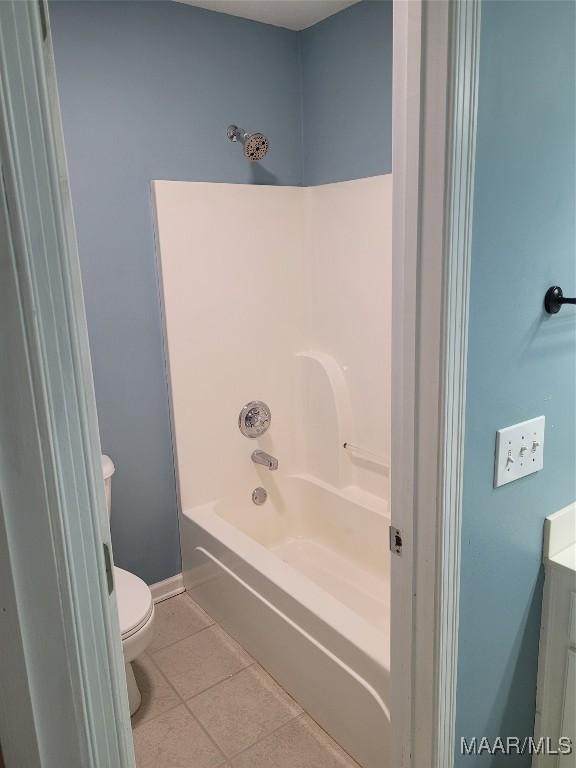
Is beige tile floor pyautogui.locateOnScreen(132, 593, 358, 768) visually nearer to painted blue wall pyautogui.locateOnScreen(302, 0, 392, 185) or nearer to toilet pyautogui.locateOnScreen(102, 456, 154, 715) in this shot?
toilet pyautogui.locateOnScreen(102, 456, 154, 715)

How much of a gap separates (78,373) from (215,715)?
1.75 m

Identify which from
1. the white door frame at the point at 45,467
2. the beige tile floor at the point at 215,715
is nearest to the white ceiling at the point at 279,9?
the white door frame at the point at 45,467

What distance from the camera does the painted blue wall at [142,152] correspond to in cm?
216

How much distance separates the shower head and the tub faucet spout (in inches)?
51.1

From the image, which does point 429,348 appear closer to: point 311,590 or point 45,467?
point 45,467

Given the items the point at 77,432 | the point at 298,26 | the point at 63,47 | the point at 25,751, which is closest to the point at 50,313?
the point at 77,432

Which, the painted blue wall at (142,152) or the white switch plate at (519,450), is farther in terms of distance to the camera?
the painted blue wall at (142,152)

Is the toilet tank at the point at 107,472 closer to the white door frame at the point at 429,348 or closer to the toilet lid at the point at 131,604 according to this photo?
the toilet lid at the point at 131,604

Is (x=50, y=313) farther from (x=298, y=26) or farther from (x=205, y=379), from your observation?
(x=298, y=26)

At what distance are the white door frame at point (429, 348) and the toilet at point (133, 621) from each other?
92 cm

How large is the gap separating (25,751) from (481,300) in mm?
1000

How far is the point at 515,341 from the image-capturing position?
1194 mm

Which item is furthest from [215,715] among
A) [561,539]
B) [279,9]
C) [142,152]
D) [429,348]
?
[279,9]

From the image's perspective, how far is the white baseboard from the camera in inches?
104
